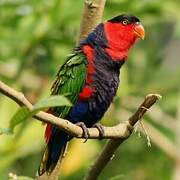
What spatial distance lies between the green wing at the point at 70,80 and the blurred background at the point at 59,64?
83 centimetres

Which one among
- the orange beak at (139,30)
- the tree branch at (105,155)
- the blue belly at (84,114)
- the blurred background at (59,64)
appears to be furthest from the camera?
the blurred background at (59,64)

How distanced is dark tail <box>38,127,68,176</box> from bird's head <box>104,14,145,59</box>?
60 centimetres

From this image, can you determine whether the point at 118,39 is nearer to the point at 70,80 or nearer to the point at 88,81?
the point at 88,81

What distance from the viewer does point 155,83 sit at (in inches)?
262

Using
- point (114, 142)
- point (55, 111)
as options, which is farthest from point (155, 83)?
point (114, 142)

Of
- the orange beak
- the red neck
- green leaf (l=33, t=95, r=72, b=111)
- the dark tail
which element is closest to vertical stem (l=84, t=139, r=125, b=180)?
the dark tail

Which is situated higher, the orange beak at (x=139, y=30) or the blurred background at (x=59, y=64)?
the orange beak at (x=139, y=30)

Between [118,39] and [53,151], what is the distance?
0.83 m

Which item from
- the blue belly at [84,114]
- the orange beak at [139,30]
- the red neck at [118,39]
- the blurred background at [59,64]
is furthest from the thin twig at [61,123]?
the blurred background at [59,64]

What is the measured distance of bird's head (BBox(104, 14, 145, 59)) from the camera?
4234mm

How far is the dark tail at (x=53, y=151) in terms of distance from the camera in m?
3.62

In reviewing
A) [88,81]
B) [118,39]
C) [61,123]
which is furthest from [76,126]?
[118,39]

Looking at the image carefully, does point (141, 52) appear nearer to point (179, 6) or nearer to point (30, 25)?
point (179, 6)

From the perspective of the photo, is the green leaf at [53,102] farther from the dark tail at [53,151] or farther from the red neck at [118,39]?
the red neck at [118,39]
